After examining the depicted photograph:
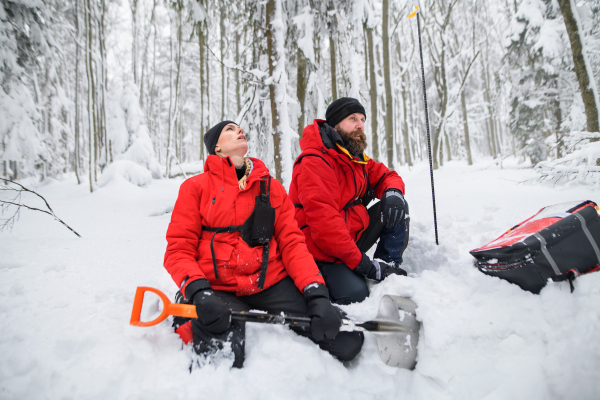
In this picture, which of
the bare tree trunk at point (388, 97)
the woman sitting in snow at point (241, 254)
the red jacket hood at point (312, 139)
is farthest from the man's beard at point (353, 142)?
the bare tree trunk at point (388, 97)

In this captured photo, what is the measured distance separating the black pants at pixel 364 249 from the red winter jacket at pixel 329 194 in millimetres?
91

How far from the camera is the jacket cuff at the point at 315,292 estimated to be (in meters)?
1.84

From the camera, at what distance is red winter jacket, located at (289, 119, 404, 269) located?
2.36 meters

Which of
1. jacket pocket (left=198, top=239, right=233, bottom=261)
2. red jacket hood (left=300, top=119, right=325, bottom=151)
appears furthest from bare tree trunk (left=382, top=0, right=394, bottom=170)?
jacket pocket (left=198, top=239, right=233, bottom=261)

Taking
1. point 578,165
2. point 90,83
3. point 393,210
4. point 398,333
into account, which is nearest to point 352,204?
point 393,210

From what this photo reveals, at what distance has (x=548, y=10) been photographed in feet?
31.0

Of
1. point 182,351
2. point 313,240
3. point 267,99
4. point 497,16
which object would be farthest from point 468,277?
point 497,16

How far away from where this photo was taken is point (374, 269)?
8.05 feet

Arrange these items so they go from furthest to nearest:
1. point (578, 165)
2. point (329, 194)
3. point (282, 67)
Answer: point (282, 67) < point (578, 165) < point (329, 194)

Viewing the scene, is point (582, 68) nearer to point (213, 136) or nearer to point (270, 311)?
point (213, 136)

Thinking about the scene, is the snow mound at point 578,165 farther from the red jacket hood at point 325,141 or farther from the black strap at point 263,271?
the black strap at point 263,271

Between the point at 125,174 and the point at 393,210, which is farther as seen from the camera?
the point at 125,174

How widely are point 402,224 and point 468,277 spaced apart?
758mm

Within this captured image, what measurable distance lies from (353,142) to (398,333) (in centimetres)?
170
